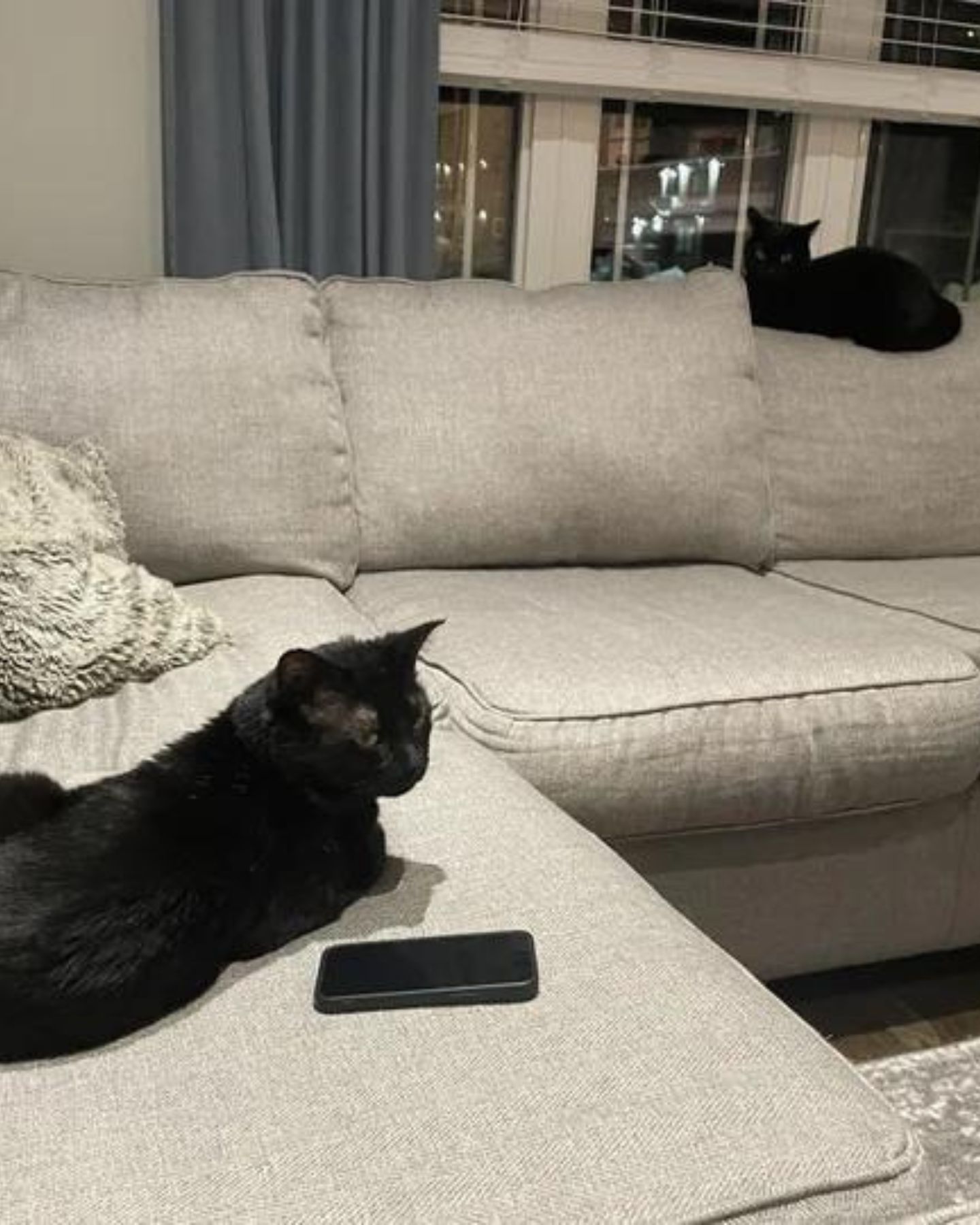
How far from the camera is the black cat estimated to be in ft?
7.69

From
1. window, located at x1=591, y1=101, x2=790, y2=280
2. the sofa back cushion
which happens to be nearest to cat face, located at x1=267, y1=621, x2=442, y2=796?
the sofa back cushion

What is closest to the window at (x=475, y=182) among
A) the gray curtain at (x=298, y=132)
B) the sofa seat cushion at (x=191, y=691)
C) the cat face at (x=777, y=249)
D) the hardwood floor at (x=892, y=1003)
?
the gray curtain at (x=298, y=132)

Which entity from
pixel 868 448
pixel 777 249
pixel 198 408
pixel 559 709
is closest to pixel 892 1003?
pixel 559 709

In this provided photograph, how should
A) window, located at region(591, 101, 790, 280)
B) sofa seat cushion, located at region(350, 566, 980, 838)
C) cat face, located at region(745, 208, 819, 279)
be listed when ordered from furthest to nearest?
window, located at region(591, 101, 790, 280), cat face, located at region(745, 208, 819, 279), sofa seat cushion, located at region(350, 566, 980, 838)

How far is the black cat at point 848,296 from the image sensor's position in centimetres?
234

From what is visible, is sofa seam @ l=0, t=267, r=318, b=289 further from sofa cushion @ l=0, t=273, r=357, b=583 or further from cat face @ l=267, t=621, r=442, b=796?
cat face @ l=267, t=621, r=442, b=796

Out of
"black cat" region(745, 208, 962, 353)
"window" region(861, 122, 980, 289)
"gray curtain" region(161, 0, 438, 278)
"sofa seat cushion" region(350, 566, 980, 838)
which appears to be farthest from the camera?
"window" region(861, 122, 980, 289)

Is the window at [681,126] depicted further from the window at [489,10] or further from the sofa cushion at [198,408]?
the sofa cushion at [198,408]

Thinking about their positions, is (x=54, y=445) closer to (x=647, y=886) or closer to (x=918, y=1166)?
(x=647, y=886)

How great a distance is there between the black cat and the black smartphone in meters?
1.74

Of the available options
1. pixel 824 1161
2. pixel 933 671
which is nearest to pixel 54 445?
pixel 933 671

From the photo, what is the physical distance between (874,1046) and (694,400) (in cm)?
105

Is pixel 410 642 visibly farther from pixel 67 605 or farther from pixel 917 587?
pixel 917 587

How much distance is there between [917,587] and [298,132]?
1377 mm
